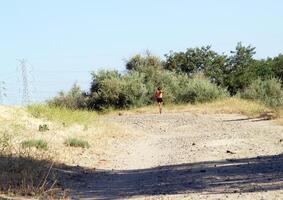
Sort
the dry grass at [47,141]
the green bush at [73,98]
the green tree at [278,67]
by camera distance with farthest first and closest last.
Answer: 1. the green tree at [278,67]
2. the green bush at [73,98]
3. the dry grass at [47,141]

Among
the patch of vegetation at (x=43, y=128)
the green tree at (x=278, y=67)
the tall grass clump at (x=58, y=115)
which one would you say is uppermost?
the green tree at (x=278, y=67)

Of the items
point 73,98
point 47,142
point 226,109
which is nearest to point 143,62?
point 73,98

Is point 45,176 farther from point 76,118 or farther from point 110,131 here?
point 76,118

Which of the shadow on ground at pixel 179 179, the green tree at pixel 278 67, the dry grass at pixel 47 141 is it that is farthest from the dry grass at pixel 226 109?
the shadow on ground at pixel 179 179

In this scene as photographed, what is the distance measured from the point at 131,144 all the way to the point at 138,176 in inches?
311

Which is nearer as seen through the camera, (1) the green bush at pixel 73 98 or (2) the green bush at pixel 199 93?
(2) the green bush at pixel 199 93

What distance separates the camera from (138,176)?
14.2 metres

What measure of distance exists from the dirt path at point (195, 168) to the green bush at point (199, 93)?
19415 millimetres

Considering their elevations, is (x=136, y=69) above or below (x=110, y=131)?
above

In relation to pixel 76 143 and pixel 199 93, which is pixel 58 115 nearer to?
pixel 76 143

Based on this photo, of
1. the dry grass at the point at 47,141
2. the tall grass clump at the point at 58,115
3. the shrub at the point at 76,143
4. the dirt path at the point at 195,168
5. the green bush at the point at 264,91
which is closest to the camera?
the dirt path at the point at 195,168

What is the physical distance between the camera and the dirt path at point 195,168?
11.4 meters

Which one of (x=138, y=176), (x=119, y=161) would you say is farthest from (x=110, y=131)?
(x=138, y=176)

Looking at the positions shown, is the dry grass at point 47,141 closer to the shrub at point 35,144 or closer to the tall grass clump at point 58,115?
the tall grass clump at point 58,115
